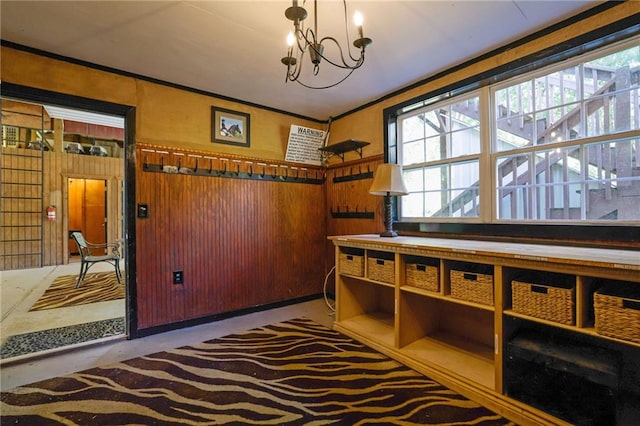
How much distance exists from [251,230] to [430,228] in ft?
6.59

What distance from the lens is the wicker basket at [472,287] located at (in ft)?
5.90

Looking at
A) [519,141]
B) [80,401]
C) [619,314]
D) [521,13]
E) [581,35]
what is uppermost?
[521,13]

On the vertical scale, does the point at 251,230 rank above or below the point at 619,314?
above

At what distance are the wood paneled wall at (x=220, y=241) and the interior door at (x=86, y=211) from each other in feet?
22.0

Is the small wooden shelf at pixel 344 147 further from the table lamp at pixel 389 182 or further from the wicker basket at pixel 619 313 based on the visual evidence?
the wicker basket at pixel 619 313

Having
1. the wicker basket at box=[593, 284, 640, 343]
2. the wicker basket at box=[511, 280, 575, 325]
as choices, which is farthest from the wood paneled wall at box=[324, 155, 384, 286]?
the wicker basket at box=[593, 284, 640, 343]

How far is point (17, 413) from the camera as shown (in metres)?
1.71

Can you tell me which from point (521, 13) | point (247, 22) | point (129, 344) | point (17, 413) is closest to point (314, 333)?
point (129, 344)

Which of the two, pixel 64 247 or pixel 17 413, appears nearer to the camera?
pixel 17 413

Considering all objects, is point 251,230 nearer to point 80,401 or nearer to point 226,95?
point 226,95

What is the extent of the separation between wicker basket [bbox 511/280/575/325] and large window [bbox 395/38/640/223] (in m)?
0.80

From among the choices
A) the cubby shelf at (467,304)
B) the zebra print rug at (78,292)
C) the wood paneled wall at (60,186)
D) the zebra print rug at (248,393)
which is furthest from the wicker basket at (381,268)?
the wood paneled wall at (60,186)

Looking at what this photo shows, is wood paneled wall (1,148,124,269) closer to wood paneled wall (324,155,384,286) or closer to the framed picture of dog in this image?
the framed picture of dog

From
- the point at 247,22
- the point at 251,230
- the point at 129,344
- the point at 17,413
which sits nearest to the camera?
the point at 17,413
